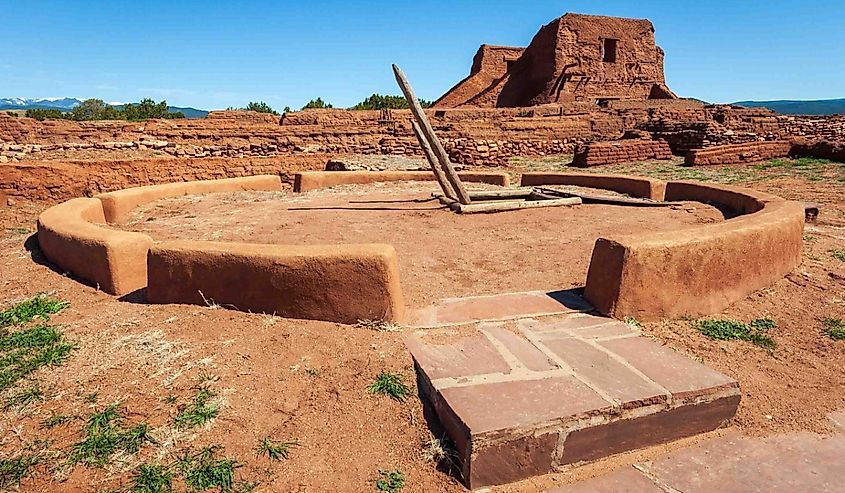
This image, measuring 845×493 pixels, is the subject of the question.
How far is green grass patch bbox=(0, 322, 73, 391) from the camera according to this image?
2.38 meters

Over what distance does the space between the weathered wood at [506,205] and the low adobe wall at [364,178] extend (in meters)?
2.45

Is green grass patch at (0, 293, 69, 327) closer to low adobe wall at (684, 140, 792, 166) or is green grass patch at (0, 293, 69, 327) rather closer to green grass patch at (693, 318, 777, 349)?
green grass patch at (693, 318, 777, 349)

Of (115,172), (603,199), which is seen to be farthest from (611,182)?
(115,172)

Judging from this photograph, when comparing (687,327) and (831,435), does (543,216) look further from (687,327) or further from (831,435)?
(831,435)

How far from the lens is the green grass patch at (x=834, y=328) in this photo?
9.19ft

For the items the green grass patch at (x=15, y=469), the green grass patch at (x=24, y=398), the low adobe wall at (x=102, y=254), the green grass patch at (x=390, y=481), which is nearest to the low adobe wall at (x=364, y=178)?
the low adobe wall at (x=102, y=254)

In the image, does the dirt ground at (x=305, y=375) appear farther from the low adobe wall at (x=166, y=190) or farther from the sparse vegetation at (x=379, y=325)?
the low adobe wall at (x=166, y=190)

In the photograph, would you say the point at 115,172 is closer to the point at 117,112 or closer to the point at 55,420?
the point at 55,420

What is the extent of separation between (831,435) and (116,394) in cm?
306

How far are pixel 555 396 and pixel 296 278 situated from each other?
57.3 inches

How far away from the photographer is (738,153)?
12.5 meters

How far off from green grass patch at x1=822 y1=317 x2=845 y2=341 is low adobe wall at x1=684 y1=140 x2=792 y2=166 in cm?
1018

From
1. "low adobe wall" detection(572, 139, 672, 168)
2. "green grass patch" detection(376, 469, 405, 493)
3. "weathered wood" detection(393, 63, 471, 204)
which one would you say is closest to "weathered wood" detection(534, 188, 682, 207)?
"weathered wood" detection(393, 63, 471, 204)

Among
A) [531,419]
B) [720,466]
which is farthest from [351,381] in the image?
[720,466]
